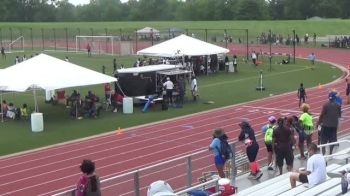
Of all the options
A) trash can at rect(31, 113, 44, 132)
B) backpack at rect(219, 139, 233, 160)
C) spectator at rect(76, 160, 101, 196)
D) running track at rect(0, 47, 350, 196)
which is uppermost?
spectator at rect(76, 160, 101, 196)

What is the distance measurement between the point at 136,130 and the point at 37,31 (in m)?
78.5

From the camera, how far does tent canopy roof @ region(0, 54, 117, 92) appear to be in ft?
80.8

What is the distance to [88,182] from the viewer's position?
8734 mm

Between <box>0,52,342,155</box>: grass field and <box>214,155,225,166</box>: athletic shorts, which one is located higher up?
<box>214,155,225,166</box>: athletic shorts

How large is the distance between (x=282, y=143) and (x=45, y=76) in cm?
1476

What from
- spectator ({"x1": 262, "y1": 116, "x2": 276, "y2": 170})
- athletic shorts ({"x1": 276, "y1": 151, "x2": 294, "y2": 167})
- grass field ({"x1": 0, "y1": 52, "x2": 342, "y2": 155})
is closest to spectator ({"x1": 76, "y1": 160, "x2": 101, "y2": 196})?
athletic shorts ({"x1": 276, "y1": 151, "x2": 294, "y2": 167})

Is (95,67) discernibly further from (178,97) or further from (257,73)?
(178,97)

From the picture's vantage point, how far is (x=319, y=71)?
43.5 metres

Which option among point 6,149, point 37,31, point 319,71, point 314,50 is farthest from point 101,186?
point 37,31

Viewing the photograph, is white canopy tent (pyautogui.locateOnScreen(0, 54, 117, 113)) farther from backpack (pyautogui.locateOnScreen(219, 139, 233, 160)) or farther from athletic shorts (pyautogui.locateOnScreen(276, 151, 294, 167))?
backpack (pyautogui.locateOnScreen(219, 139, 233, 160))

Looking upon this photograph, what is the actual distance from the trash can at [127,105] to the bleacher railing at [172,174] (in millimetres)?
14048

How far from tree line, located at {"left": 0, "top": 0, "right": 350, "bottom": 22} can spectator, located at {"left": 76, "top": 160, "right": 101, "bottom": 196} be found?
112772 mm

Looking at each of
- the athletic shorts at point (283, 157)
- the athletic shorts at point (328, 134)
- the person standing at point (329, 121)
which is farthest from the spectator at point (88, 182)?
the athletic shorts at point (328, 134)

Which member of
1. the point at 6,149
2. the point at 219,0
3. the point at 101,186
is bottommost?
the point at 6,149
